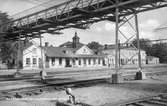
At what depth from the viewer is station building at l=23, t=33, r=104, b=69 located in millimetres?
47125

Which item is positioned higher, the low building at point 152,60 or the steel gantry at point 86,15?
the steel gantry at point 86,15

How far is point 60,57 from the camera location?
5162cm

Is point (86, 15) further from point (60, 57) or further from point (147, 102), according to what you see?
point (60, 57)

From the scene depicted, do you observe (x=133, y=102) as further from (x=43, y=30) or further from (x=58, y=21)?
(x=43, y=30)

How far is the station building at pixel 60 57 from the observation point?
155 ft

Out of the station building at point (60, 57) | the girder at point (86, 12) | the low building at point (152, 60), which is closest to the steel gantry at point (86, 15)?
the girder at point (86, 12)

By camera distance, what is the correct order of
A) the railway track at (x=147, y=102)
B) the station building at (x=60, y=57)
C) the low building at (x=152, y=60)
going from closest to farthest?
the railway track at (x=147, y=102), the station building at (x=60, y=57), the low building at (x=152, y=60)

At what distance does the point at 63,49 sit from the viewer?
55.8m

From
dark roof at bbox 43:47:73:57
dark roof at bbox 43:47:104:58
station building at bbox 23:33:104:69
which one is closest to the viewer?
station building at bbox 23:33:104:69

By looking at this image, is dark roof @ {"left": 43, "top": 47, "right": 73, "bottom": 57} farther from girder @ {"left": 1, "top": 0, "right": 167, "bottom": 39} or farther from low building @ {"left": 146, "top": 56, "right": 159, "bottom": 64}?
low building @ {"left": 146, "top": 56, "right": 159, "bottom": 64}

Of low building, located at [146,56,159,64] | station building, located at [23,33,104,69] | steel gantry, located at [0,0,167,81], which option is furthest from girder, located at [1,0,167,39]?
low building, located at [146,56,159,64]

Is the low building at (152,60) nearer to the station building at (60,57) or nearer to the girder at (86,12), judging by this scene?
the station building at (60,57)

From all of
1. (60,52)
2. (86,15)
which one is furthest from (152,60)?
(86,15)

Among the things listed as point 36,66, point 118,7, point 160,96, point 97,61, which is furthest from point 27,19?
point 97,61
